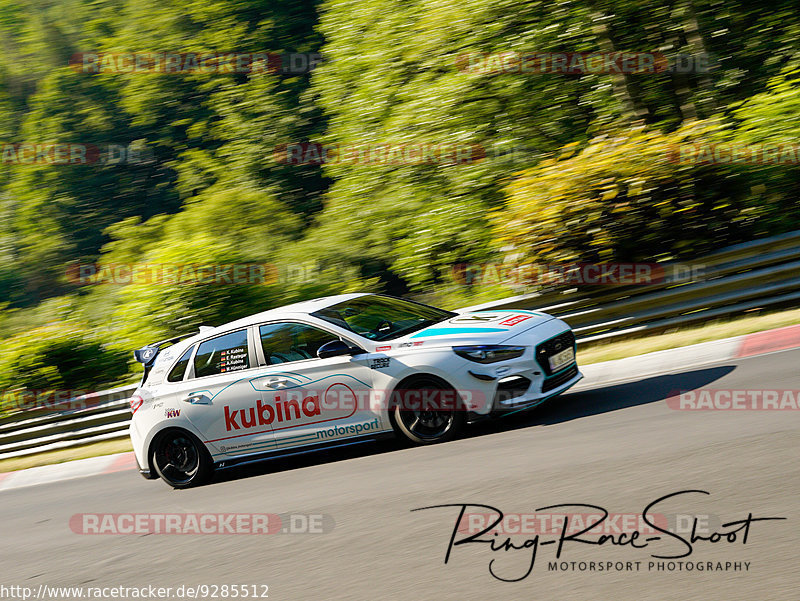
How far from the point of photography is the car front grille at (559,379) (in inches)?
306

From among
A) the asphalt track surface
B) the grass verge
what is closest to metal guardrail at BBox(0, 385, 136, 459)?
the asphalt track surface

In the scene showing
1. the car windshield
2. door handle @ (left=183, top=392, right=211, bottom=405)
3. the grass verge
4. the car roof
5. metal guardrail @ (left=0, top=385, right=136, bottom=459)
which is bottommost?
metal guardrail @ (left=0, top=385, right=136, bottom=459)

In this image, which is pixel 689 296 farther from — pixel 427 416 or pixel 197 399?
pixel 197 399

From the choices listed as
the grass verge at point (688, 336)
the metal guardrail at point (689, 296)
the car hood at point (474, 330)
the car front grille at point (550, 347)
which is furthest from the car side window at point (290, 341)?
the grass verge at point (688, 336)

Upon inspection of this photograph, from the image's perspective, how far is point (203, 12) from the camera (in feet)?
100

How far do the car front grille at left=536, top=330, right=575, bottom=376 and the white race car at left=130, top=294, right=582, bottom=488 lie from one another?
13mm

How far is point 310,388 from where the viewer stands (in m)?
8.24

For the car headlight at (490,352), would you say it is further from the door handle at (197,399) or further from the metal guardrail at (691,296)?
the metal guardrail at (691,296)

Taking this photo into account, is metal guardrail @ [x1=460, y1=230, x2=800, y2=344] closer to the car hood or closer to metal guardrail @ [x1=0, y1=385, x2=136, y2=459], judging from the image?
the car hood

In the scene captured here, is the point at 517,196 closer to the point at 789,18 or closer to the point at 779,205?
the point at 779,205

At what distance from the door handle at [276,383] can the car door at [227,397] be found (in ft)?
0.55

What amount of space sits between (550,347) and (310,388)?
241 centimetres

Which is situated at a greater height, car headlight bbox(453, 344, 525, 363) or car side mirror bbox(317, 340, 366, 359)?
→ car side mirror bbox(317, 340, 366, 359)

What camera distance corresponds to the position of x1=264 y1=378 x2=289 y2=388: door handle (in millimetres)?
8344
